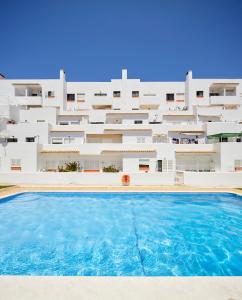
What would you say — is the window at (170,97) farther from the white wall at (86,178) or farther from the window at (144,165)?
the white wall at (86,178)

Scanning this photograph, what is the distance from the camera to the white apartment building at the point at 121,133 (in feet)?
81.4

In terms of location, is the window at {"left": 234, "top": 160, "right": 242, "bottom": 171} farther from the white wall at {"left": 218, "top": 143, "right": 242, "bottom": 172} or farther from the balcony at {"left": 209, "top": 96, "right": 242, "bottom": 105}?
the balcony at {"left": 209, "top": 96, "right": 242, "bottom": 105}

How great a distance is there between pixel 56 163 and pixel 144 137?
45.9 ft

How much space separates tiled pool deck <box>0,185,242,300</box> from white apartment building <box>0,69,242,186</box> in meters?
19.3

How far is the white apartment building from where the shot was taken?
2480cm

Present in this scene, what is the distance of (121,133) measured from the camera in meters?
35.9

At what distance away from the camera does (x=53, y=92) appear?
44188mm

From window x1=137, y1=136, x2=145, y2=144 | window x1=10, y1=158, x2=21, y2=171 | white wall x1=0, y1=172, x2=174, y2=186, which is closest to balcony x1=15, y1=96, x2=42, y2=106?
window x1=10, y1=158, x2=21, y2=171

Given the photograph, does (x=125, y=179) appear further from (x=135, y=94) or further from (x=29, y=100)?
A: (x=29, y=100)

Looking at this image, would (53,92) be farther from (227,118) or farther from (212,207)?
(212,207)

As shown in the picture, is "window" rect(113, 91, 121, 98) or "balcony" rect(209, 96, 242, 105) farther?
"window" rect(113, 91, 121, 98)

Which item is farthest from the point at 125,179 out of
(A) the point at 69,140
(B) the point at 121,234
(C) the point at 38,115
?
(C) the point at 38,115
